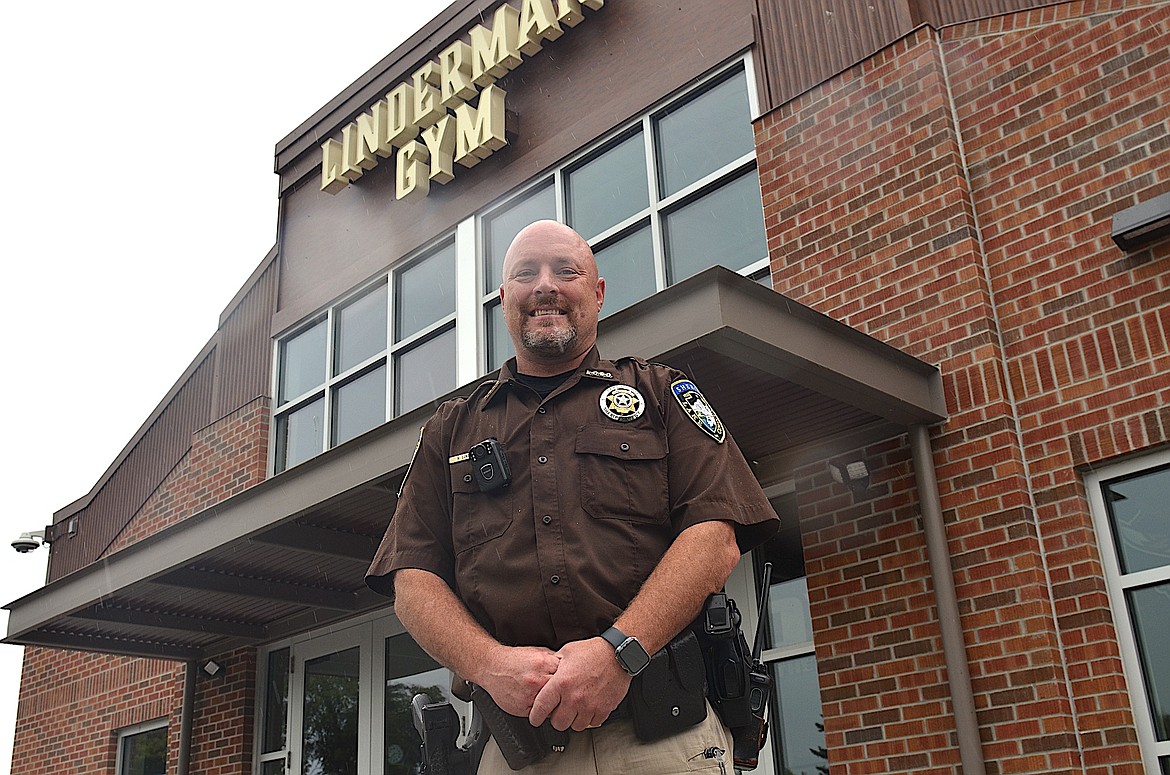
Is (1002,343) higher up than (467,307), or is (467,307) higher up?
(467,307)

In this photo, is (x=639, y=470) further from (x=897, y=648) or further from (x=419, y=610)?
(x=897, y=648)

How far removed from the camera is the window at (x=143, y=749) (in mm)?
10758

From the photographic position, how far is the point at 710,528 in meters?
2.29

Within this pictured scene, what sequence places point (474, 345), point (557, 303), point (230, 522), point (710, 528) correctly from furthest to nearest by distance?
1. point (474, 345)
2. point (230, 522)
3. point (557, 303)
4. point (710, 528)

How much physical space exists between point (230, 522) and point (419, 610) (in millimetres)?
5451

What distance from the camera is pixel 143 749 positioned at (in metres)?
10.9

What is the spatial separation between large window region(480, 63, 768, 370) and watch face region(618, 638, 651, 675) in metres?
5.23

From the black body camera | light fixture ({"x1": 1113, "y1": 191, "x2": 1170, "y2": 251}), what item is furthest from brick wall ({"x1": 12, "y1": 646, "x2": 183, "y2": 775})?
the black body camera

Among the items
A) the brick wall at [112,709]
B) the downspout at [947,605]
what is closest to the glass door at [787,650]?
the downspout at [947,605]

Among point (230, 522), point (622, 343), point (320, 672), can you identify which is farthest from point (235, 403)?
point (622, 343)

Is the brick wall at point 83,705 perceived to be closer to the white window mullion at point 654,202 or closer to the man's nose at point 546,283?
the white window mullion at point 654,202

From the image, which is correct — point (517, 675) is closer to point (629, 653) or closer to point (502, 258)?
point (629, 653)

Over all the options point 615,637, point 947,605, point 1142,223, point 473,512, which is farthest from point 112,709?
point 615,637

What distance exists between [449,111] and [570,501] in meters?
8.00
